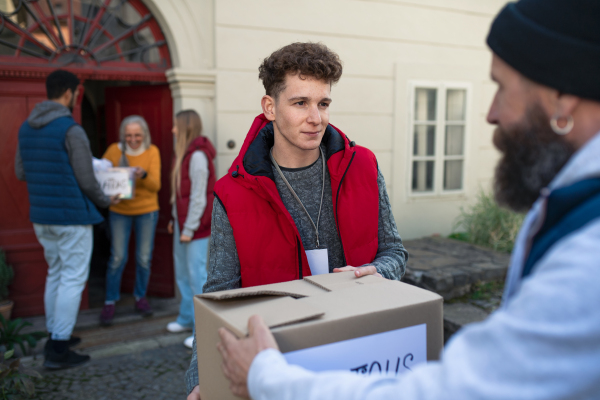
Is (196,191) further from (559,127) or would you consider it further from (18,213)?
(559,127)

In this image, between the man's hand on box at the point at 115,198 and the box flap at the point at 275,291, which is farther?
the man's hand on box at the point at 115,198

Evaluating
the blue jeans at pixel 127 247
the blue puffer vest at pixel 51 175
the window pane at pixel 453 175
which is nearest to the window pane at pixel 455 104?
the window pane at pixel 453 175

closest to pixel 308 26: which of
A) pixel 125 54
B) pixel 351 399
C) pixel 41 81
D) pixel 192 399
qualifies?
pixel 125 54

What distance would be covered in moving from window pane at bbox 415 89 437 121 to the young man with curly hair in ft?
14.5

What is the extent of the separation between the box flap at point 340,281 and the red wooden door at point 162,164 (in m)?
3.94

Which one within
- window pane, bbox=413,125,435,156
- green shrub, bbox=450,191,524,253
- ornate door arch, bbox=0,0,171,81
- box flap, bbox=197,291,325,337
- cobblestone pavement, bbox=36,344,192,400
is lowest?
cobblestone pavement, bbox=36,344,192,400

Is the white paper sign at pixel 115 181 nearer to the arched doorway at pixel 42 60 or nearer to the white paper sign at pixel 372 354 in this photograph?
the arched doorway at pixel 42 60

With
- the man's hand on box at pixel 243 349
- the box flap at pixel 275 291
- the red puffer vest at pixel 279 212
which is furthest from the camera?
the red puffer vest at pixel 279 212

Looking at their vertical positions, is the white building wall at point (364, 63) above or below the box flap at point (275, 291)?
above

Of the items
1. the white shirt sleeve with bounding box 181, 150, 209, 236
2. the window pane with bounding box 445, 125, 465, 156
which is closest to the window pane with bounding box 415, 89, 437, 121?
the window pane with bounding box 445, 125, 465, 156

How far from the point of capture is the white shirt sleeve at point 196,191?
159 inches

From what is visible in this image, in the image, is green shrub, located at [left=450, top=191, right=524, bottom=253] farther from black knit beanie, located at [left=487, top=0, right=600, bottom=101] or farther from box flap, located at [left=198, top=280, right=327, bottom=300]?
black knit beanie, located at [left=487, top=0, right=600, bottom=101]

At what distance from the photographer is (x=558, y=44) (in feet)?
2.58

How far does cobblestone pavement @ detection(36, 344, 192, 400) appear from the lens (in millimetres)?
3262
